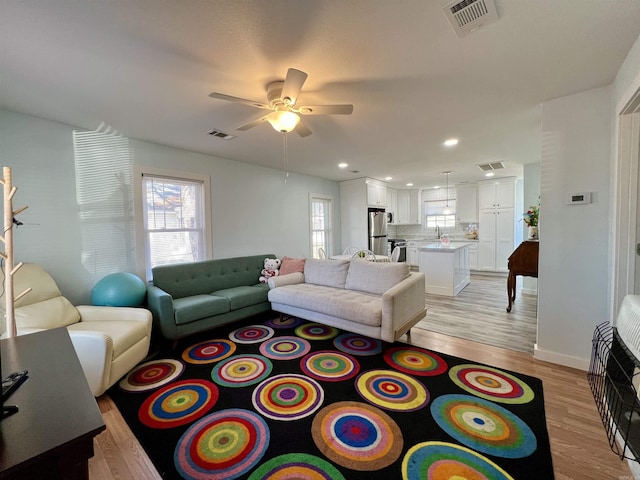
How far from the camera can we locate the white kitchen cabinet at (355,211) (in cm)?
611

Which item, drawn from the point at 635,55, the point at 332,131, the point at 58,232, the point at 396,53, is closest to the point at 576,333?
the point at 635,55

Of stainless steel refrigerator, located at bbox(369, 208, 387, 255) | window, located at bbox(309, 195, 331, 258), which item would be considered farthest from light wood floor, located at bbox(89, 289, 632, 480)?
window, located at bbox(309, 195, 331, 258)

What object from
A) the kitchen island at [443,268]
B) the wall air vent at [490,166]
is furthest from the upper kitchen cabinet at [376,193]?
the wall air vent at [490,166]

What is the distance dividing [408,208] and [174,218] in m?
6.48

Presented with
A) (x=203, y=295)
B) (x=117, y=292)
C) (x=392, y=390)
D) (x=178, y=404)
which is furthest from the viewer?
(x=203, y=295)

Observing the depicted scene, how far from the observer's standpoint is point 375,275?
3.31 metres

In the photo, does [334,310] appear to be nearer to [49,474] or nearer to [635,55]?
[49,474]

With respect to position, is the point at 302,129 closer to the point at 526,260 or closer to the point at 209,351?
the point at 209,351

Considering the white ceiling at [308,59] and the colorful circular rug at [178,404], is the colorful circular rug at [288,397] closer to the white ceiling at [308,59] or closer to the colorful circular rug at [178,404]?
the colorful circular rug at [178,404]

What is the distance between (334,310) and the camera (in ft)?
9.58

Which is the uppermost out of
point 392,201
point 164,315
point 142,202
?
point 392,201

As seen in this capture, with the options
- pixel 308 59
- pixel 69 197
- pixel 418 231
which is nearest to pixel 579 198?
pixel 308 59

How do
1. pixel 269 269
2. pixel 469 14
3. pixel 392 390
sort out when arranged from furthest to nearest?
pixel 269 269 → pixel 392 390 → pixel 469 14

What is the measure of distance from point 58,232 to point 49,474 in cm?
294
